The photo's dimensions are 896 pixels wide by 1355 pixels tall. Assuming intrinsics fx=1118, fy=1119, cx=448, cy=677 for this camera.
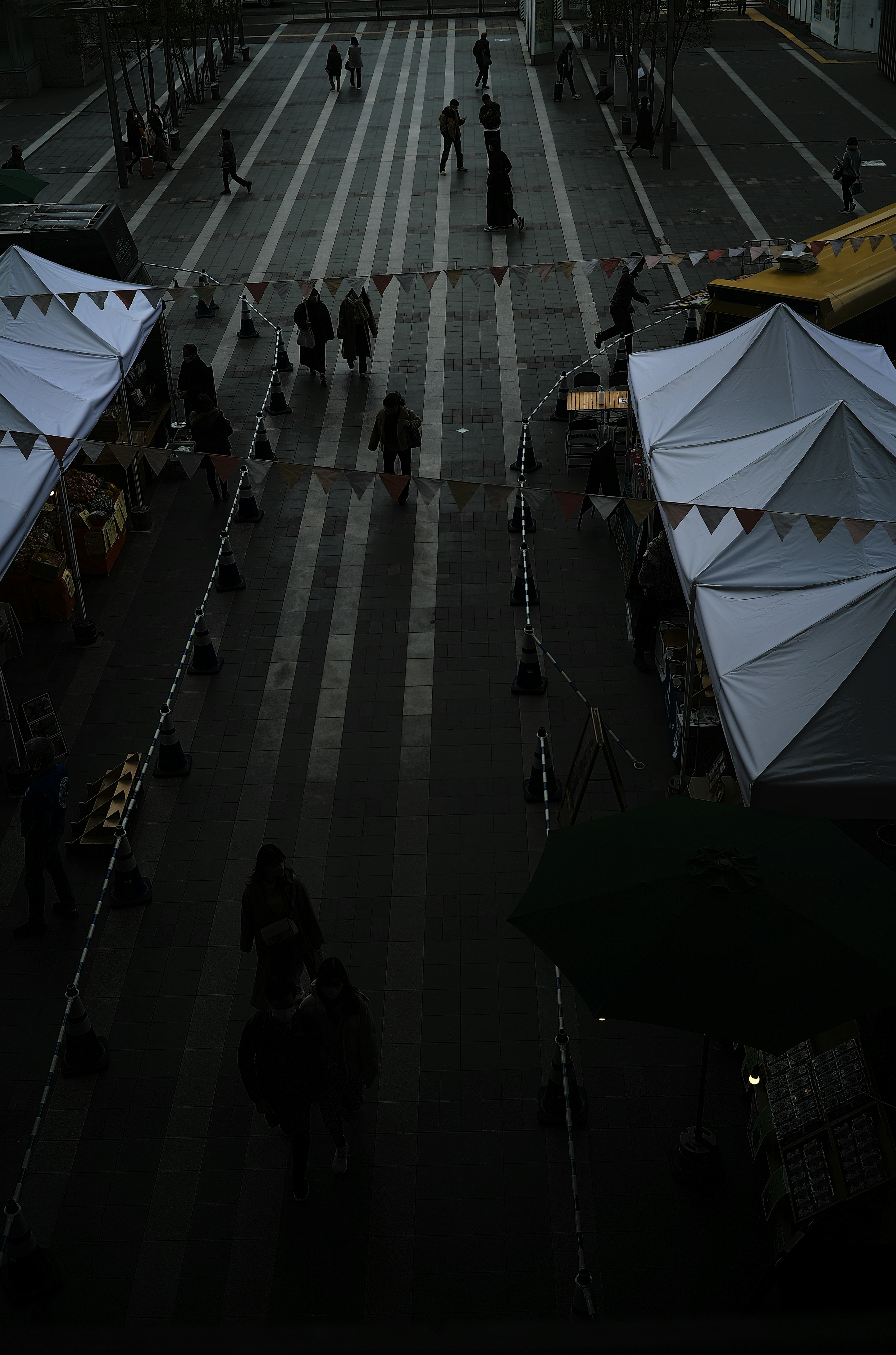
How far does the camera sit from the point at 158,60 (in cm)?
4012

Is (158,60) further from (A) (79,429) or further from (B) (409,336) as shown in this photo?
(A) (79,429)

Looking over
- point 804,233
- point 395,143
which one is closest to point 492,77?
point 395,143

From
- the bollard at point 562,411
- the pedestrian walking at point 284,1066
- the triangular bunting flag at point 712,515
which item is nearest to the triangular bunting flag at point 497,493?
the triangular bunting flag at point 712,515

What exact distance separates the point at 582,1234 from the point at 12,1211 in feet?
10.8

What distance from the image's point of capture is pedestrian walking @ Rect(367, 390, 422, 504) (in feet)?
48.3

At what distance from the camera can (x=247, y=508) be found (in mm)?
15070

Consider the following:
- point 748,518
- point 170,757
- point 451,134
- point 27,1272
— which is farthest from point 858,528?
point 451,134

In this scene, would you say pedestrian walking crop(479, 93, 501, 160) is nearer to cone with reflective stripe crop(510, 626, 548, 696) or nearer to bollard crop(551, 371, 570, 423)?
bollard crop(551, 371, 570, 423)

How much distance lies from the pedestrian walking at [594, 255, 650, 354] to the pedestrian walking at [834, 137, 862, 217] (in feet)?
29.9

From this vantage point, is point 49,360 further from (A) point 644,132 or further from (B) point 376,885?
(A) point 644,132

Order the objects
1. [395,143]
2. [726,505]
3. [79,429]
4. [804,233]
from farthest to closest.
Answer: [395,143]
[804,233]
[79,429]
[726,505]

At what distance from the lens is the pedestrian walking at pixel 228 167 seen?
27.9 m

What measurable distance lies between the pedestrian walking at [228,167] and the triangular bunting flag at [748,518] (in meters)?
23.2

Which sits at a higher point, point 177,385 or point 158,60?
point 158,60
